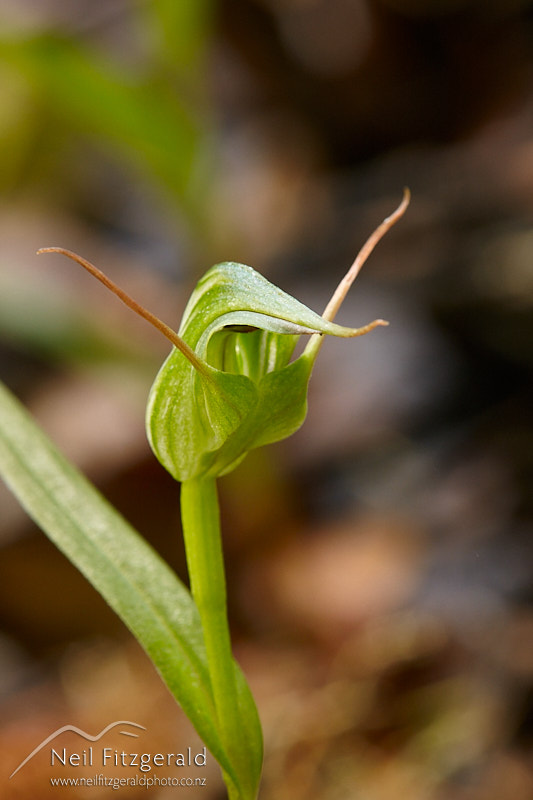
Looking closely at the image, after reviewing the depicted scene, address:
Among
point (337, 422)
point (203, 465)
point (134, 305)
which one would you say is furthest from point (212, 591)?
point (337, 422)

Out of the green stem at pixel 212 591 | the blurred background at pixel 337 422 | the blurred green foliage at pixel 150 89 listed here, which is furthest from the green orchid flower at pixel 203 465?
the blurred green foliage at pixel 150 89

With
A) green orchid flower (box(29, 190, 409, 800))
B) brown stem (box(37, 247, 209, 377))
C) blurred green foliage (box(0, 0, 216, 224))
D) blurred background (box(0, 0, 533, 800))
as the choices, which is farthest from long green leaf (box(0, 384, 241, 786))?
blurred green foliage (box(0, 0, 216, 224))

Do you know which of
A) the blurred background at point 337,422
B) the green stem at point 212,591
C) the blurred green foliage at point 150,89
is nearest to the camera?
the green stem at point 212,591

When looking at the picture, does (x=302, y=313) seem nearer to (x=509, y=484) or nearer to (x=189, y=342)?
(x=189, y=342)

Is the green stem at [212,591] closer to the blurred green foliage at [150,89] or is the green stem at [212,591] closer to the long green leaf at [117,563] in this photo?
the long green leaf at [117,563]

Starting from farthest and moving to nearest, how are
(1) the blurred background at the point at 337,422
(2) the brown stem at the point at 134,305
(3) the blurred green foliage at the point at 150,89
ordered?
(3) the blurred green foliage at the point at 150,89, (1) the blurred background at the point at 337,422, (2) the brown stem at the point at 134,305

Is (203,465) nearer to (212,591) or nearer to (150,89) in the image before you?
(212,591)
